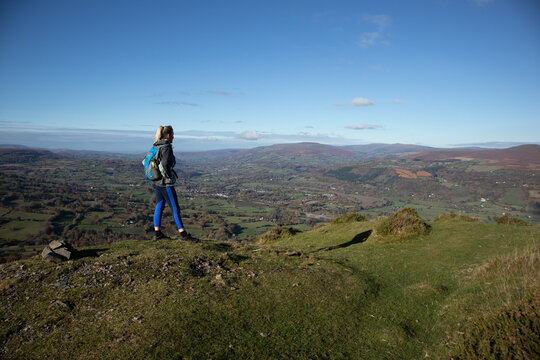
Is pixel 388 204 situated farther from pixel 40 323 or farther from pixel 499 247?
pixel 40 323

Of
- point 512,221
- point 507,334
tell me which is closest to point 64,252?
point 507,334

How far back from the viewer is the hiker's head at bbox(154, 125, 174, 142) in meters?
8.72

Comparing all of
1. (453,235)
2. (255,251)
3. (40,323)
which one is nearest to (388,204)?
(453,235)

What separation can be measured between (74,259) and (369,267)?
930cm

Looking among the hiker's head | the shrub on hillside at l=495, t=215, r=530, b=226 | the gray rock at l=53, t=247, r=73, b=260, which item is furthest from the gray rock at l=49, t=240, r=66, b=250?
the shrub on hillside at l=495, t=215, r=530, b=226

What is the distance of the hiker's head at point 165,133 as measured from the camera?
28.6 ft

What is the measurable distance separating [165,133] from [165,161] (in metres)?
1.07

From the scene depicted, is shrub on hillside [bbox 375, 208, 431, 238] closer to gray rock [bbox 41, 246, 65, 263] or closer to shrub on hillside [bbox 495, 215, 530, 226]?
shrub on hillside [bbox 495, 215, 530, 226]

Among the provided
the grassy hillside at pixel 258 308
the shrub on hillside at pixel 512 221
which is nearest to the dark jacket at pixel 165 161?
the grassy hillside at pixel 258 308

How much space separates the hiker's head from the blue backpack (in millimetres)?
437

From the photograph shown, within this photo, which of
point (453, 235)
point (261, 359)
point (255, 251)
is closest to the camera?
point (261, 359)

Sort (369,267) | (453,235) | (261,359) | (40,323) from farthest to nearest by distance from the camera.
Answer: (453,235)
(369,267)
(40,323)
(261,359)

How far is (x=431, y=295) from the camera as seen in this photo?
6871 millimetres

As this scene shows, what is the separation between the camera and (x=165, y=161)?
8453mm
